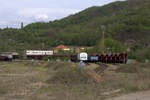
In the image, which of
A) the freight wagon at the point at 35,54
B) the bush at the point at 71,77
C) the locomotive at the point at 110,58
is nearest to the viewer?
the bush at the point at 71,77

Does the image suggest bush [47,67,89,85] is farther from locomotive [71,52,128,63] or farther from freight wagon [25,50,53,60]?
freight wagon [25,50,53,60]

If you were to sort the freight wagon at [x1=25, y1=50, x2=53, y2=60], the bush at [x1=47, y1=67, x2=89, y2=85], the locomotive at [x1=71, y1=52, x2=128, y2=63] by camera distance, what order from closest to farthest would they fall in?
the bush at [x1=47, y1=67, x2=89, y2=85], the locomotive at [x1=71, y1=52, x2=128, y2=63], the freight wagon at [x1=25, y1=50, x2=53, y2=60]

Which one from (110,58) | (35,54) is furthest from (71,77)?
(35,54)

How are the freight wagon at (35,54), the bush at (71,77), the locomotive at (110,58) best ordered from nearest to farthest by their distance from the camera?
the bush at (71,77) < the locomotive at (110,58) < the freight wagon at (35,54)

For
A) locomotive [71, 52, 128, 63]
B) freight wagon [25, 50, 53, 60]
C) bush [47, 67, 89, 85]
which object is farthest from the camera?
freight wagon [25, 50, 53, 60]

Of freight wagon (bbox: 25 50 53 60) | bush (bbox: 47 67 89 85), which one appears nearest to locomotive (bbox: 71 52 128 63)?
bush (bbox: 47 67 89 85)

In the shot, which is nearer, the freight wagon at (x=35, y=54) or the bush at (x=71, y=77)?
the bush at (x=71, y=77)

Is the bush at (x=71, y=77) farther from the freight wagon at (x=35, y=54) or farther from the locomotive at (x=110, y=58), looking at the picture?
the freight wagon at (x=35, y=54)

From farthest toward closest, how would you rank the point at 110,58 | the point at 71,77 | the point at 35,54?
the point at 35,54 → the point at 110,58 → the point at 71,77

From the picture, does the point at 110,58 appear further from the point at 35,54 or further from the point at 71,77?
the point at 35,54

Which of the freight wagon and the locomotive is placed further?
the freight wagon

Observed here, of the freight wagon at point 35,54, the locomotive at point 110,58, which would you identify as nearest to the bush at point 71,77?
the locomotive at point 110,58

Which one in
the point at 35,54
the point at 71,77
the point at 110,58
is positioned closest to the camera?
the point at 71,77

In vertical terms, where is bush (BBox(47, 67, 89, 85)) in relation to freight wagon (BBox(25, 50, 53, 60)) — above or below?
below
